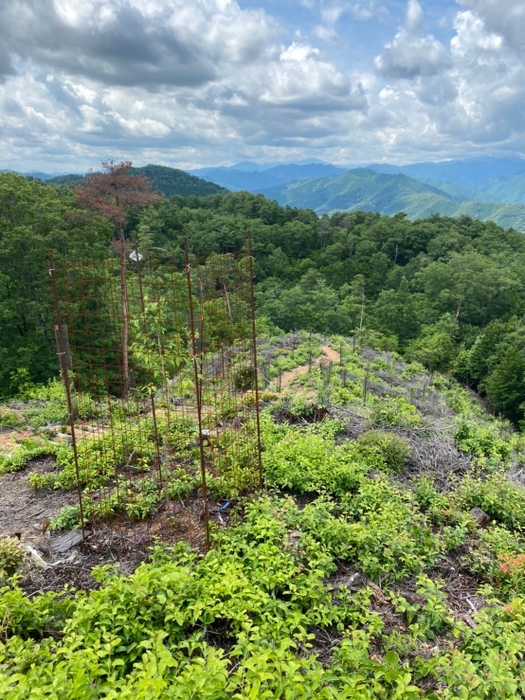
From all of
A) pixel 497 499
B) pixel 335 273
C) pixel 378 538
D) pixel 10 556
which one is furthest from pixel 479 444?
pixel 335 273

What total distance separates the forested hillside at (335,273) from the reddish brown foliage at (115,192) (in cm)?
128

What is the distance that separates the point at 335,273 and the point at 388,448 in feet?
105

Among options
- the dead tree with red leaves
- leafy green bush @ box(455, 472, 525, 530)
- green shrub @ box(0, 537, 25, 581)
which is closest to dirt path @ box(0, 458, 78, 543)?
green shrub @ box(0, 537, 25, 581)

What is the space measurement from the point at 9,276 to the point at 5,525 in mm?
13156

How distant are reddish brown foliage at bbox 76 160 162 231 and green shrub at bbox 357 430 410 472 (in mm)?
6202

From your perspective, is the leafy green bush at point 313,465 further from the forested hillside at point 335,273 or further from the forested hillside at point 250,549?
the forested hillside at point 335,273

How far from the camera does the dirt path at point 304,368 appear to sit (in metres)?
11.8

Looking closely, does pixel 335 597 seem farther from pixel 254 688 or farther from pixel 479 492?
pixel 479 492

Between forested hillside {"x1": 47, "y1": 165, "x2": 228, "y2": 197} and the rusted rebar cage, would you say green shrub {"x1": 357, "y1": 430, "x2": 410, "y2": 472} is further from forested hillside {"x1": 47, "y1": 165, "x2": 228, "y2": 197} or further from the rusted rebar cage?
forested hillside {"x1": 47, "y1": 165, "x2": 228, "y2": 197}

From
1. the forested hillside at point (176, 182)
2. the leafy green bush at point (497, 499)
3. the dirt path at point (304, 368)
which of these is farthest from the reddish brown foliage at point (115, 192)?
the forested hillside at point (176, 182)

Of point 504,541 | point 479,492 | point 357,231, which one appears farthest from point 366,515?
point 357,231

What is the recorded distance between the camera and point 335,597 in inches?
121

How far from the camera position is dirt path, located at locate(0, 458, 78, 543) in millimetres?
3980

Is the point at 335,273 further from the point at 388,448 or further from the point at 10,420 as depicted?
the point at 388,448
